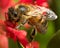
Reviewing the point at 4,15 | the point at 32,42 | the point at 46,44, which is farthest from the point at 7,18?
the point at 46,44

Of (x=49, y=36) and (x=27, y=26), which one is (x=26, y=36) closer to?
(x=27, y=26)

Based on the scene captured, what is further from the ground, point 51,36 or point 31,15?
point 31,15

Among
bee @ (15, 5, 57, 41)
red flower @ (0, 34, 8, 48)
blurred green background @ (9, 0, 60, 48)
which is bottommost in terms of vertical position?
blurred green background @ (9, 0, 60, 48)

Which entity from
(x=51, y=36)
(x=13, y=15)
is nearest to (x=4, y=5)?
(x=13, y=15)

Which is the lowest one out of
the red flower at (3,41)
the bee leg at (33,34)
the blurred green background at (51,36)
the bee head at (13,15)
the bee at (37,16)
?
the blurred green background at (51,36)

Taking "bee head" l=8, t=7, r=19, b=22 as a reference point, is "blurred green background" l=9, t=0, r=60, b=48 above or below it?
below

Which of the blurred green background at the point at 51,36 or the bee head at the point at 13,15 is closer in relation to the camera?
the bee head at the point at 13,15

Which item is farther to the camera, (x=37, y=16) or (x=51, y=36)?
(x=51, y=36)

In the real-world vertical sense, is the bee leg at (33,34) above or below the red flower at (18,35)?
below

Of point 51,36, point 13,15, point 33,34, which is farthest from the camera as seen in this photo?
point 51,36

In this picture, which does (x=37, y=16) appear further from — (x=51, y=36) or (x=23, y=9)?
(x=51, y=36)
